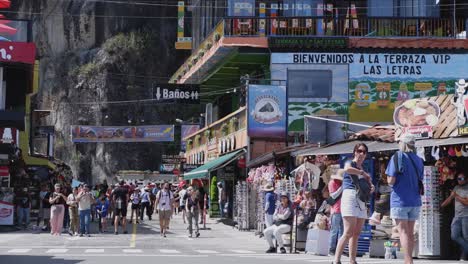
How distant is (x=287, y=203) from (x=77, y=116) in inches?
2943

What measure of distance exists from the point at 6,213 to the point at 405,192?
21.7 m

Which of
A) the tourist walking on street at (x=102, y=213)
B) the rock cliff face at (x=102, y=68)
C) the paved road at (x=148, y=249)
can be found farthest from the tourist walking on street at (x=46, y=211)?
the rock cliff face at (x=102, y=68)

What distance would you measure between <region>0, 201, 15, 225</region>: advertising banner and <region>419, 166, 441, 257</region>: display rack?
59.2ft

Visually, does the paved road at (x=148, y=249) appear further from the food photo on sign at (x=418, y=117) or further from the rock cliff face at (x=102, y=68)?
the rock cliff face at (x=102, y=68)

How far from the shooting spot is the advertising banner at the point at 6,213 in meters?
30.1

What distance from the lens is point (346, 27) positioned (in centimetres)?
3775

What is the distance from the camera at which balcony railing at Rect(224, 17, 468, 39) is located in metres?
37.1

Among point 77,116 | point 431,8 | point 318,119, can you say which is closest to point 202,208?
point 318,119

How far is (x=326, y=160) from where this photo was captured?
20.6 metres

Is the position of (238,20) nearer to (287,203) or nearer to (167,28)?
(287,203)

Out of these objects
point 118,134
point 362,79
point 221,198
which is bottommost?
point 221,198

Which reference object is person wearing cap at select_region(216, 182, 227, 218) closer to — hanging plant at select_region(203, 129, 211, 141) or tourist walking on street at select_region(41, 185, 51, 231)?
hanging plant at select_region(203, 129, 211, 141)

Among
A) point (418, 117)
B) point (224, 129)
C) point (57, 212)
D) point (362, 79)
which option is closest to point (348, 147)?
point (418, 117)

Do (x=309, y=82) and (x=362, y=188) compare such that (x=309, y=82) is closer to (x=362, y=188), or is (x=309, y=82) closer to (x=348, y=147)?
(x=348, y=147)
